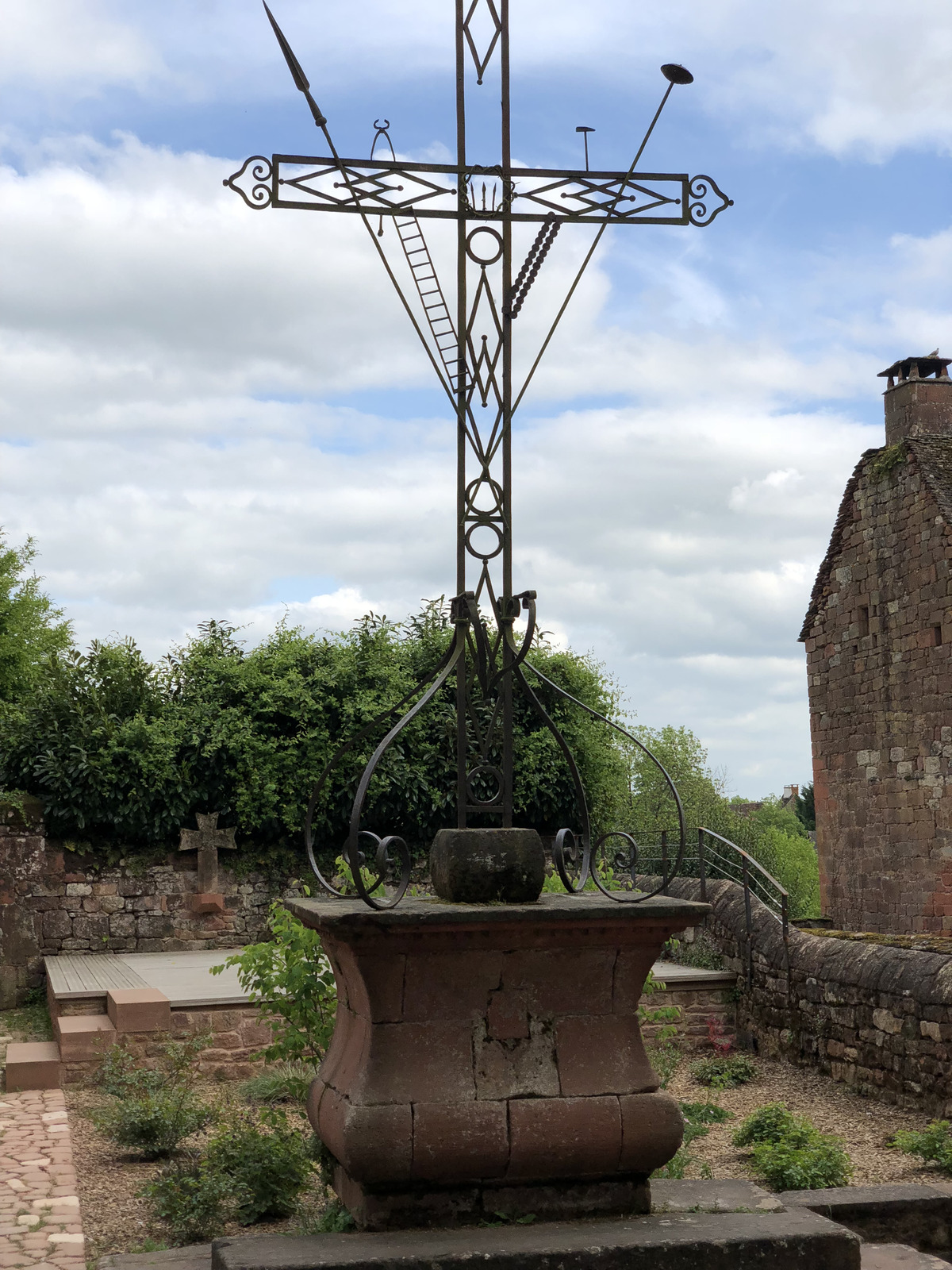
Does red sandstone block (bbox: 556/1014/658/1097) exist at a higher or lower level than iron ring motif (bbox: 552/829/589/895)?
lower

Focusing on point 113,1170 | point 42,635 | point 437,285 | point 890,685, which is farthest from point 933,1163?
point 42,635

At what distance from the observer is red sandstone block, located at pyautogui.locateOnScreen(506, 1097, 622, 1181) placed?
3877 millimetres

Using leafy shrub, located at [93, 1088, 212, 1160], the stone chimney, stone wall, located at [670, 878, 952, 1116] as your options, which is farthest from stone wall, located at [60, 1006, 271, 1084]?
the stone chimney

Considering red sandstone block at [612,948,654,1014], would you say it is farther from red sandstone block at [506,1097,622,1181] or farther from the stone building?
the stone building

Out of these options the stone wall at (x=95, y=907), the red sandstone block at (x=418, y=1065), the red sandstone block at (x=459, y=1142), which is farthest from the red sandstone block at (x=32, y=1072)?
the red sandstone block at (x=459, y=1142)

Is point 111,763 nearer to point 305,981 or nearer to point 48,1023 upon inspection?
point 48,1023

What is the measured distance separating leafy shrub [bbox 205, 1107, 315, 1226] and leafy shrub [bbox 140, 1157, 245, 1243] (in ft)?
0.21

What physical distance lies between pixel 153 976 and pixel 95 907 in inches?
89.2

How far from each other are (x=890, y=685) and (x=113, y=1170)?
12.9 m

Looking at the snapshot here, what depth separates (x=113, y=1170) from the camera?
258 inches

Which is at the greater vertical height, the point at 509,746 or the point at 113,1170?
the point at 509,746

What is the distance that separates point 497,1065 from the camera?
13.0ft

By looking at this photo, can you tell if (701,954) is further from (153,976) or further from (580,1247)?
(580,1247)

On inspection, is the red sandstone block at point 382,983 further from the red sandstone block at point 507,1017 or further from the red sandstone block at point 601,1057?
the red sandstone block at point 601,1057
